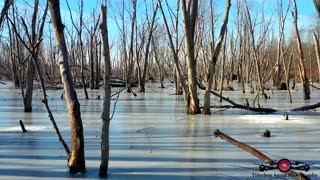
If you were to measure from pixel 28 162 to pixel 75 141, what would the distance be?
67 centimetres

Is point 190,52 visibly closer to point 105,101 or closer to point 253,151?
point 105,101

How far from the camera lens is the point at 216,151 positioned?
4008 mm

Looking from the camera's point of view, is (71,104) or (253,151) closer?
(253,151)

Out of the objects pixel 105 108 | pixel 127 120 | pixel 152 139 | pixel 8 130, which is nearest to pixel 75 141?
pixel 105 108

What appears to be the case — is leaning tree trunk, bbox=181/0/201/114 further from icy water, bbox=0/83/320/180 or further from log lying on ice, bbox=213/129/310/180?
log lying on ice, bbox=213/129/310/180

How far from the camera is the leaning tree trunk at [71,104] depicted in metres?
3.19

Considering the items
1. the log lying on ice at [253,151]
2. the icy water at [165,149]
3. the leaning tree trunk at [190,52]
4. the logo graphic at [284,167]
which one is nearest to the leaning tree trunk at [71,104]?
the icy water at [165,149]

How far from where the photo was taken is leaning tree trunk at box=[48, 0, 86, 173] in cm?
319

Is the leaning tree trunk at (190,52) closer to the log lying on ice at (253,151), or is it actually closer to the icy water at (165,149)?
the icy water at (165,149)

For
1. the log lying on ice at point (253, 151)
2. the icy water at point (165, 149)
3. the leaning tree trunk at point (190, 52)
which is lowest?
the icy water at point (165, 149)

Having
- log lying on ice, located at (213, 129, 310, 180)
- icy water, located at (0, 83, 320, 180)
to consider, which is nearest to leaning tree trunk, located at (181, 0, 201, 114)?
icy water, located at (0, 83, 320, 180)

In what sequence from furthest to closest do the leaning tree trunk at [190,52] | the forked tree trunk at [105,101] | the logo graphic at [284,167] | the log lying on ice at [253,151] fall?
the leaning tree trunk at [190,52] < the forked tree trunk at [105,101] < the logo graphic at [284,167] < the log lying on ice at [253,151]

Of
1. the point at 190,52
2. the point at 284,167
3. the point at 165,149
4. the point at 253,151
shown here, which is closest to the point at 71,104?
the point at 165,149

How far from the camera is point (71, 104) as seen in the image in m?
3.21
